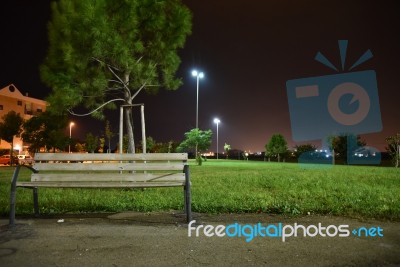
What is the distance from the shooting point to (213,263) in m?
3.69

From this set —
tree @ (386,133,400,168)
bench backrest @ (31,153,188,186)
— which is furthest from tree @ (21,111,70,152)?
bench backrest @ (31,153,188,186)

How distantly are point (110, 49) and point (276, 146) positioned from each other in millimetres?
55766

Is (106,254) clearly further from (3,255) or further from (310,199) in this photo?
(310,199)

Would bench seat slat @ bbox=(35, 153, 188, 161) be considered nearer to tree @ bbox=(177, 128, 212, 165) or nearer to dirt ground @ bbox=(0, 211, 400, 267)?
dirt ground @ bbox=(0, 211, 400, 267)

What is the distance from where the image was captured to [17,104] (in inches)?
2653

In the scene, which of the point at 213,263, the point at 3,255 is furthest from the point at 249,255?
the point at 3,255

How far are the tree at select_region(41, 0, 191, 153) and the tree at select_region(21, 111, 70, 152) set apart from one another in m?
27.4

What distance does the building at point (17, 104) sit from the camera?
62.6 m

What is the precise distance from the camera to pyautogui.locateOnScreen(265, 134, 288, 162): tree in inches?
2461

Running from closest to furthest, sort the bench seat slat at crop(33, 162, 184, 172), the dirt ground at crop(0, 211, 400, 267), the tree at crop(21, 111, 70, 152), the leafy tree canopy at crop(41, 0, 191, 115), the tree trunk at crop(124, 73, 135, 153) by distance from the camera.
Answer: the dirt ground at crop(0, 211, 400, 267)
the bench seat slat at crop(33, 162, 184, 172)
the leafy tree canopy at crop(41, 0, 191, 115)
the tree trunk at crop(124, 73, 135, 153)
the tree at crop(21, 111, 70, 152)

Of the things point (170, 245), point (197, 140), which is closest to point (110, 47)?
point (170, 245)

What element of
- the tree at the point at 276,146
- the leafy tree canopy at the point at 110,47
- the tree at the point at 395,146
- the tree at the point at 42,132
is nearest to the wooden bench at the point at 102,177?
the leafy tree canopy at the point at 110,47

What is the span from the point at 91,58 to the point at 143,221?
6.58 meters

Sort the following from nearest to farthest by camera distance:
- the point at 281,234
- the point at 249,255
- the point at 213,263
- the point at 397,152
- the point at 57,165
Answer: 1. the point at 213,263
2. the point at 249,255
3. the point at 281,234
4. the point at 57,165
5. the point at 397,152
